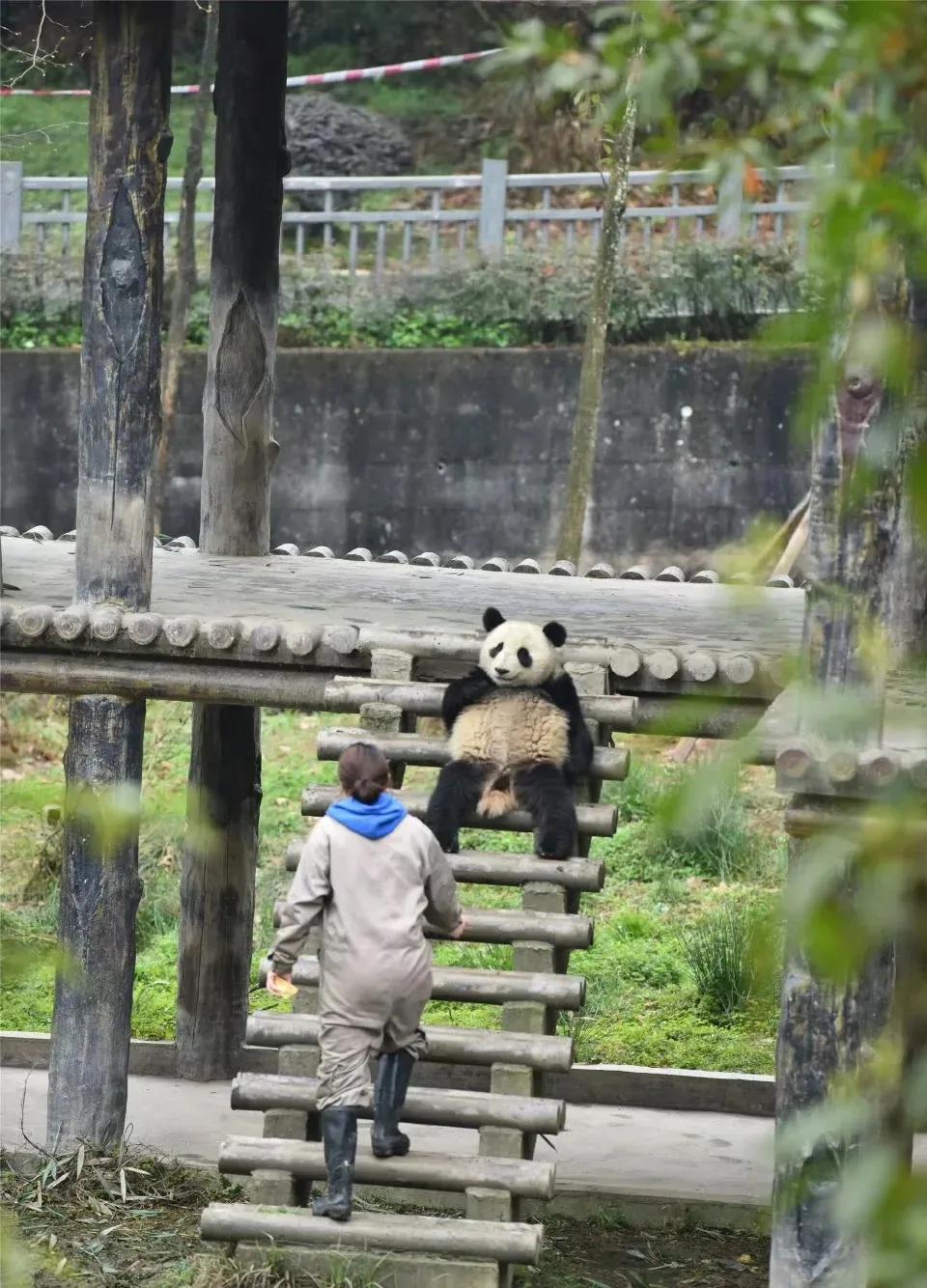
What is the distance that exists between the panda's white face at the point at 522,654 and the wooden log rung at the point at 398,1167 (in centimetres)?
155

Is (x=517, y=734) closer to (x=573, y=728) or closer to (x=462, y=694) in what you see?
(x=573, y=728)

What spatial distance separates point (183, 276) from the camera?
548 inches

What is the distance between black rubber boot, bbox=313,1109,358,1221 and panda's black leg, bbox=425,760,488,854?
1.06 metres

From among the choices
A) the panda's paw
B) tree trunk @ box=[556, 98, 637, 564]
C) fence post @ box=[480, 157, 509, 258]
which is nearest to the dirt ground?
the panda's paw

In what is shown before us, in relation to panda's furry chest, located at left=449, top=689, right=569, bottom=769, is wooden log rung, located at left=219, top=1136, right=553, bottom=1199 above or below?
below

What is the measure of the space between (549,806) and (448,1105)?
1.01m

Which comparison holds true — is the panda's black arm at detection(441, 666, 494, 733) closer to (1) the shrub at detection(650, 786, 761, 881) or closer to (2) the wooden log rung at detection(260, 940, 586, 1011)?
(2) the wooden log rung at detection(260, 940, 586, 1011)

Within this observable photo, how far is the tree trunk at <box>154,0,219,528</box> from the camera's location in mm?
13430

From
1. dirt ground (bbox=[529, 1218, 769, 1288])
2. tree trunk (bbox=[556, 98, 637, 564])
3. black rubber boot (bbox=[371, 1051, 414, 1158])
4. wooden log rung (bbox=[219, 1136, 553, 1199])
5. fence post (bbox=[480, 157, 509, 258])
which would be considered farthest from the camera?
fence post (bbox=[480, 157, 509, 258])

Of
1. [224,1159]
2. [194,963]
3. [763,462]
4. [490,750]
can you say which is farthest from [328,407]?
[224,1159]

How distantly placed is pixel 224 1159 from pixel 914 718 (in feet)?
7.56

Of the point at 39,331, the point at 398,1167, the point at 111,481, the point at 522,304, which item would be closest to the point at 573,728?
the point at 398,1167

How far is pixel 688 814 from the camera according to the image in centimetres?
155

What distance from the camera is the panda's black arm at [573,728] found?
6.44 meters
